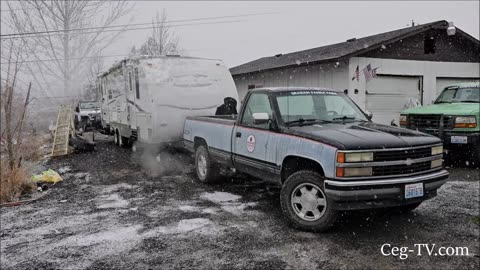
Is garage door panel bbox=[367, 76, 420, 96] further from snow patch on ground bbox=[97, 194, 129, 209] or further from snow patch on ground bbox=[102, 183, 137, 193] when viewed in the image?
snow patch on ground bbox=[97, 194, 129, 209]


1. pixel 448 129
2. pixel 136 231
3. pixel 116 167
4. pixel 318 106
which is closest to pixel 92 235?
pixel 136 231

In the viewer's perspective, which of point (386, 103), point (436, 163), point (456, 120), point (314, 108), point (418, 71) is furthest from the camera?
point (418, 71)

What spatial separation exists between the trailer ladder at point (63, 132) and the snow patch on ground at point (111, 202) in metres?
6.44

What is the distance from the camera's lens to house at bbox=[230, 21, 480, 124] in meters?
13.5

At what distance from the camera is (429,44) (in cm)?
1509

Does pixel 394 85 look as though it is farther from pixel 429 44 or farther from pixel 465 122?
pixel 465 122

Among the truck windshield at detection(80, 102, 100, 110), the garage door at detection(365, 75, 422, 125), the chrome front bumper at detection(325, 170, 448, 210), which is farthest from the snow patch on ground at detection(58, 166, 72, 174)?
the truck windshield at detection(80, 102, 100, 110)

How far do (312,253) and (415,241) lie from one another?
4.36 ft

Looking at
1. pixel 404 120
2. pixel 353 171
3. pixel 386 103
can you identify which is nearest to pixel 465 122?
pixel 404 120

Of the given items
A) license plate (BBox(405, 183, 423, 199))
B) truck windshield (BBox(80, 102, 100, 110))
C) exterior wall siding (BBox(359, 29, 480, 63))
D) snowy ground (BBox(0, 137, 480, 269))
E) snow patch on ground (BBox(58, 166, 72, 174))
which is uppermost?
exterior wall siding (BBox(359, 29, 480, 63))

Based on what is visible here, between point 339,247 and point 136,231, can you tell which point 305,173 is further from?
point 136,231

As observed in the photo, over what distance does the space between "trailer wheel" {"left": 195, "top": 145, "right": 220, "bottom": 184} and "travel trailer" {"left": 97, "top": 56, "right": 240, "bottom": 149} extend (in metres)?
1.63

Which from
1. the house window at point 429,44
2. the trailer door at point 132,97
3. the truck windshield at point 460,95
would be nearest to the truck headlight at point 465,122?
the truck windshield at point 460,95

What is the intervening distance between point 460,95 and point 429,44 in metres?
5.48
